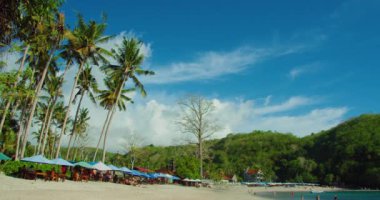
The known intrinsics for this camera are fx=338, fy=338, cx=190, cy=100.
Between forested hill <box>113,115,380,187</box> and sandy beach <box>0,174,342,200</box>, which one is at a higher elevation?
forested hill <box>113,115,380,187</box>

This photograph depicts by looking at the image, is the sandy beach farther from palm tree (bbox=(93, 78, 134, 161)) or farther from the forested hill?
the forested hill

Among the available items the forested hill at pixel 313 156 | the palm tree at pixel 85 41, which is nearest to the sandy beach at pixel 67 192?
the palm tree at pixel 85 41

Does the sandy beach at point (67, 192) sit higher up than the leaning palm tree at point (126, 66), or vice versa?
the leaning palm tree at point (126, 66)

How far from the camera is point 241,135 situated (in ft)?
639

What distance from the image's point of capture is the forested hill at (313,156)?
109250mm

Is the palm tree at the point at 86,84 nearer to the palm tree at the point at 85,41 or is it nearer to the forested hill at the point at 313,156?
the palm tree at the point at 85,41

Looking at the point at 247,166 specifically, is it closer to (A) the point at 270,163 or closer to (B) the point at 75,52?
(A) the point at 270,163

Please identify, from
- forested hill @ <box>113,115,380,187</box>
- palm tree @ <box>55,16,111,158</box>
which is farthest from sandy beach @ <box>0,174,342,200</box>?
forested hill @ <box>113,115,380,187</box>

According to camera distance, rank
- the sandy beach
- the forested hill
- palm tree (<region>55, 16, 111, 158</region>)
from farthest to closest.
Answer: the forested hill → palm tree (<region>55, 16, 111, 158</region>) → the sandy beach

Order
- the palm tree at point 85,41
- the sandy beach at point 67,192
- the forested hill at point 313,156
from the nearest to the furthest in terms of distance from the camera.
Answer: the sandy beach at point 67,192
the palm tree at point 85,41
the forested hill at point 313,156

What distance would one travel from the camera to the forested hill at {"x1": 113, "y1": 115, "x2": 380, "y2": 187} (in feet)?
358

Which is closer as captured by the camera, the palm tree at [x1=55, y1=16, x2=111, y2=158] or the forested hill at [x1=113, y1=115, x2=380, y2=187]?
the palm tree at [x1=55, y1=16, x2=111, y2=158]

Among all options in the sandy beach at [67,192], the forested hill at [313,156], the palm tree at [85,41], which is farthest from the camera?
the forested hill at [313,156]

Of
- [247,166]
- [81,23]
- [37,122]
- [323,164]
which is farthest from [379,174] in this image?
[81,23]
